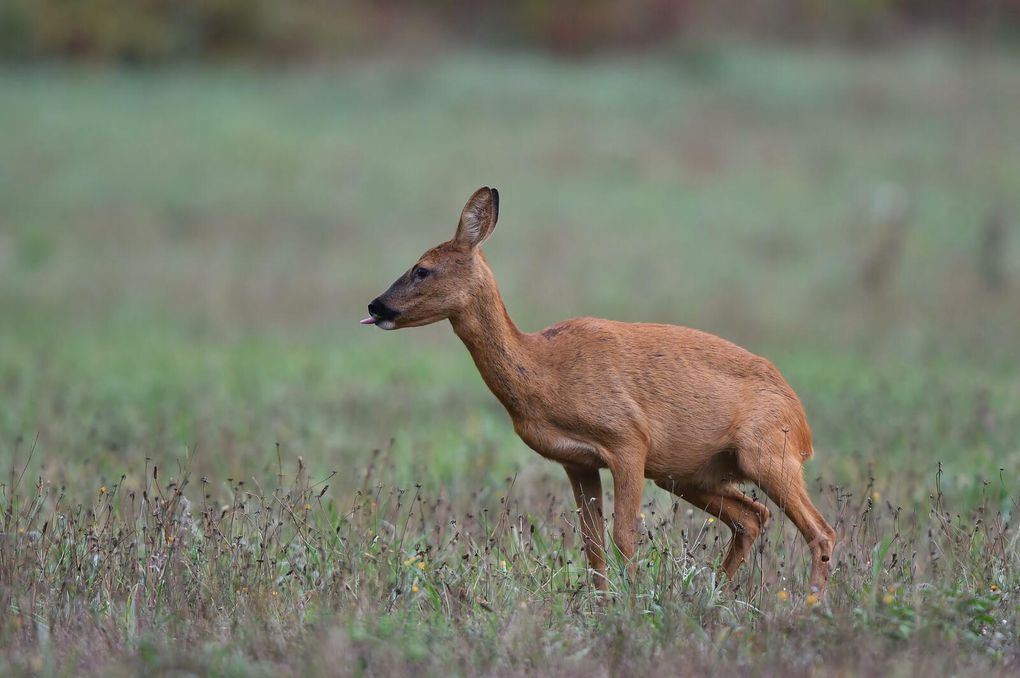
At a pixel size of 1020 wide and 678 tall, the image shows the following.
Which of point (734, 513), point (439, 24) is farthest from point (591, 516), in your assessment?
point (439, 24)

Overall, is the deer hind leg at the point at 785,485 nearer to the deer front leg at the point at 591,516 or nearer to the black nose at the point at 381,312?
the deer front leg at the point at 591,516

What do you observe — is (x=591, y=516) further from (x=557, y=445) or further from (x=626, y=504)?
(x=557, y=445)

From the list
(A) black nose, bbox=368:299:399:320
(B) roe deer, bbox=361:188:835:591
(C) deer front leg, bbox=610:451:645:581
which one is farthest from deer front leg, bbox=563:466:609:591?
(A) black nose, bbox=368:299:399:320

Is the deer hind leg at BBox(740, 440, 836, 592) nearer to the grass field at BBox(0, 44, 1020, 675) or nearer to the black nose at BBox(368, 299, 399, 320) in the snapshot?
the grass field at BBox(0, 44, 1020, 675)

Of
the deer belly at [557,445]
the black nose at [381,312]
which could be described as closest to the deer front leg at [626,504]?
the deer belly at [557,445]

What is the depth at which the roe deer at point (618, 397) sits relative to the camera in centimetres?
625

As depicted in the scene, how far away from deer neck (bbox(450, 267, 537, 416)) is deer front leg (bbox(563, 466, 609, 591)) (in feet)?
1.69

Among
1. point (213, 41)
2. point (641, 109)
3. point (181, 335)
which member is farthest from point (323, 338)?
point (213, 41)

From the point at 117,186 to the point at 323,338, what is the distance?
32.5ft

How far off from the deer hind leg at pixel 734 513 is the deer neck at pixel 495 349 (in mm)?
1063

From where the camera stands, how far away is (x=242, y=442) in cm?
1000

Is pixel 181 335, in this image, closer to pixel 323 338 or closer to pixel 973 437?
pixel 323 338

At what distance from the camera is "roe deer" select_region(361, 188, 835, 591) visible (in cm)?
625

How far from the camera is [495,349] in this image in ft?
20.9
